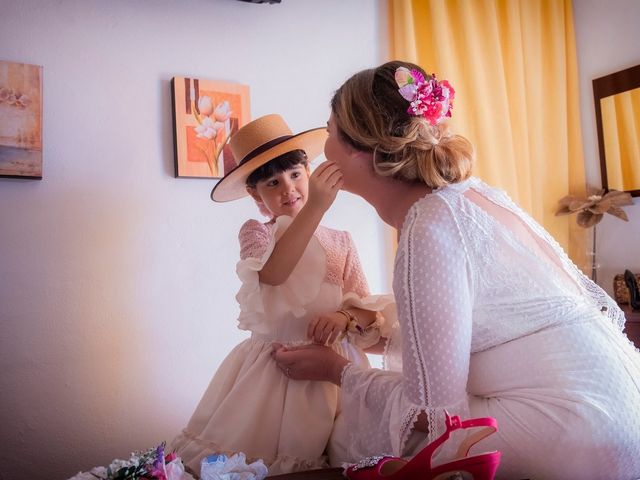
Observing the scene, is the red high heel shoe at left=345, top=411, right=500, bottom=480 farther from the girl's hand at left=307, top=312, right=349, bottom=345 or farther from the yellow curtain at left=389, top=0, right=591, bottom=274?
the yellow curtain at left=389, top=0, right=591, bottom=274

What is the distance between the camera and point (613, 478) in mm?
952

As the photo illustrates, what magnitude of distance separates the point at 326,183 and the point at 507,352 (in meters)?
0.51

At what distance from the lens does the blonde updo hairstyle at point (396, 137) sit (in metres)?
1.16

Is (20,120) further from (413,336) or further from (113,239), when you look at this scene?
(413,336)

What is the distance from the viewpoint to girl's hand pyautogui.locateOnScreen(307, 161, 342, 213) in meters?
1.27

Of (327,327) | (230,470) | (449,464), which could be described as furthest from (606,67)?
(230,470)

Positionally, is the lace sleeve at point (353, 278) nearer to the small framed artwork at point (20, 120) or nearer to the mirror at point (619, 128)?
the small framed artwork at point (20, 120)

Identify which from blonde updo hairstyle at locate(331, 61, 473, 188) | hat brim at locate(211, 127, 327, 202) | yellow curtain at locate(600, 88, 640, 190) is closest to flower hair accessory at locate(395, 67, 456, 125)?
blonde updo hairstyle at locate(331, 61, 473, 188)

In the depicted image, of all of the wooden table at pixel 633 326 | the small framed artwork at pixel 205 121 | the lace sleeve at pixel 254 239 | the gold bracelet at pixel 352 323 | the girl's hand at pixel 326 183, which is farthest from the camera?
the wooden table at pixel 633 326

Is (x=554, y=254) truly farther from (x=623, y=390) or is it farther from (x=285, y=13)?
(x=285, y=13)

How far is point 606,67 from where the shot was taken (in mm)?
2602

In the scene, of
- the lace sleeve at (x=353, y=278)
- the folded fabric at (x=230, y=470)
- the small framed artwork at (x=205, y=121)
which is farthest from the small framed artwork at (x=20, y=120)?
the folded fabric at (x=230, y=470)

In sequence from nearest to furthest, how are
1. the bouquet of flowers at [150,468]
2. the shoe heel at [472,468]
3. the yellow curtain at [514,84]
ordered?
the shoe heel at [472,468] → the bouquet of flowers at [150,468] → the yellow curtain at [514,84]

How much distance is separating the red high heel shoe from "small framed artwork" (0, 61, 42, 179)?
125 cm
